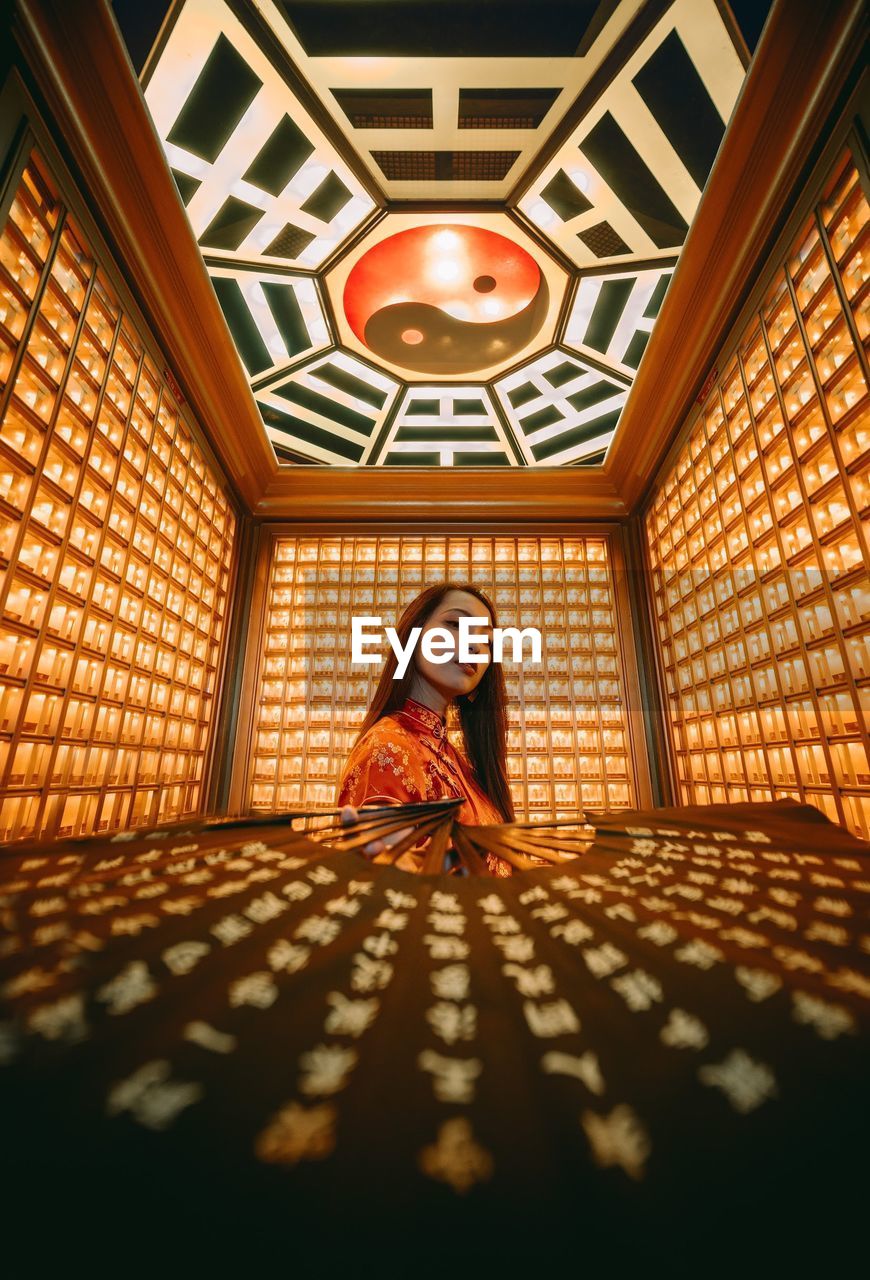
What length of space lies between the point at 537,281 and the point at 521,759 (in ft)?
8.86

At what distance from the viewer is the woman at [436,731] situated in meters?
1.40

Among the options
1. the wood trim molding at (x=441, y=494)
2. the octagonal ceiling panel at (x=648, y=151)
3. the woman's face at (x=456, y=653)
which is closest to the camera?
the woman's face at (x=456, y=653)

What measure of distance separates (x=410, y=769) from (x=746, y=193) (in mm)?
2419

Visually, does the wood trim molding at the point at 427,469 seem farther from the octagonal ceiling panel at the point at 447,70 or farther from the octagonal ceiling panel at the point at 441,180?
the octagonal ceiling panel at the point at 447,70

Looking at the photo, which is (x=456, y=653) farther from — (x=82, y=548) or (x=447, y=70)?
(x=447, y=70)

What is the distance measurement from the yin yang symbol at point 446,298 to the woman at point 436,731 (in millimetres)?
1699

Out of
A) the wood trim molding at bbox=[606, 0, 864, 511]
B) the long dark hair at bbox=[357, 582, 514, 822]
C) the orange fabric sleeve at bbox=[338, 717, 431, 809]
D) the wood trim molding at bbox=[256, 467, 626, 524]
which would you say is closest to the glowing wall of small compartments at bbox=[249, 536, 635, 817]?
the wood trim molding at bbox=[256, 467, 626, 524]

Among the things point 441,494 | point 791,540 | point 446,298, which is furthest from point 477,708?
point 441,494

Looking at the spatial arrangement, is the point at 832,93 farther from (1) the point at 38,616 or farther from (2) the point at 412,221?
(1) the point at 38,616

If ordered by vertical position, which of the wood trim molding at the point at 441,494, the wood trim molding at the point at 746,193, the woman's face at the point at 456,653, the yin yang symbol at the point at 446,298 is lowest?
the woman's face at the point at 456,653

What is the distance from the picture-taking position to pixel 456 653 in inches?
68.1

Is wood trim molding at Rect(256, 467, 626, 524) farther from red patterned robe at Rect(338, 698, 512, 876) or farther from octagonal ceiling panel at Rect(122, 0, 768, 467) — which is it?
red patterned robe at Rect(338, 698, 512, 876)

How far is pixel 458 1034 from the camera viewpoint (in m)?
0.42

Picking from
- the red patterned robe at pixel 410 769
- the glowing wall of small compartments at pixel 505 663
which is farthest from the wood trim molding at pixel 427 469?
the red patterned robe at pixel 410 769
